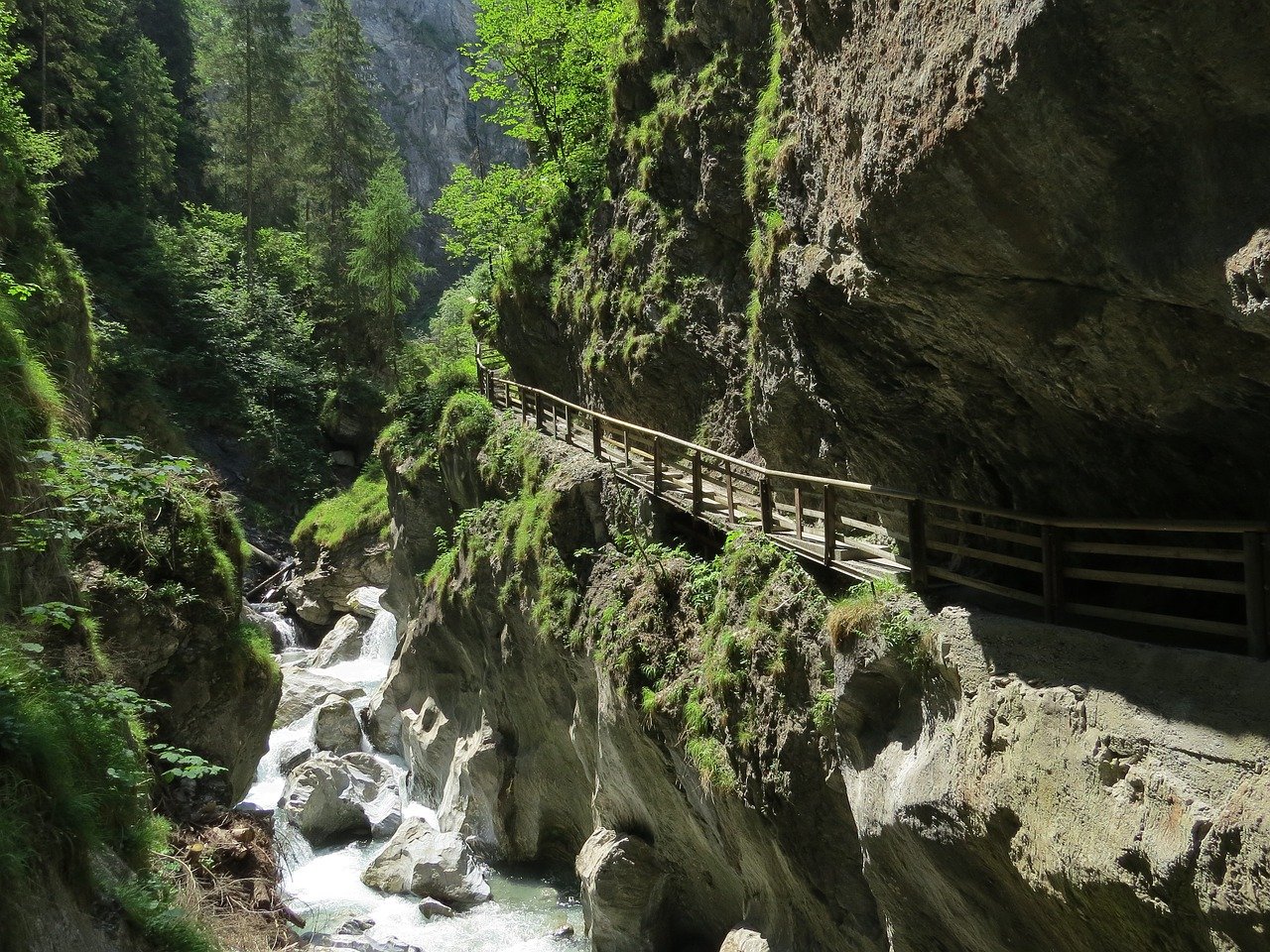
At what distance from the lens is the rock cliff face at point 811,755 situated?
4.66 m

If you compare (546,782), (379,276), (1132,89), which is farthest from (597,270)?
(379,276)

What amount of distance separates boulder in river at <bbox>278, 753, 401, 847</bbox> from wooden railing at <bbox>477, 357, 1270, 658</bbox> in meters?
9.61

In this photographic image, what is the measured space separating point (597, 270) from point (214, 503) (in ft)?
27.7

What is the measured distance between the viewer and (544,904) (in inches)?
569

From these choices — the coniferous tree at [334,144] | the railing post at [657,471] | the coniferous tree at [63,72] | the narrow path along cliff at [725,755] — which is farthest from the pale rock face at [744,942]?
the coniferous tree at [334,144]

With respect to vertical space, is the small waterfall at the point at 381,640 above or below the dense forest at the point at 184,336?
below

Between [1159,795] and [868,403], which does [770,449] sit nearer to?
[868,403]

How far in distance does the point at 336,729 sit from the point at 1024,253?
18.8 m

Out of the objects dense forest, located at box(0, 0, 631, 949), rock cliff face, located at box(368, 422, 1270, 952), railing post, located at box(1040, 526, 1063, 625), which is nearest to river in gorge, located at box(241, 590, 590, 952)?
rock cliff face, located at box(368, 422, 1270, 952)

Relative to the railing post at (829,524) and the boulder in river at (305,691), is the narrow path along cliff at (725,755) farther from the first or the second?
the railing post at (829,524)

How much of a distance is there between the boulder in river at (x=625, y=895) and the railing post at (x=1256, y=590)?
8740 millimetres

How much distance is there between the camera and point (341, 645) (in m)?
25.8

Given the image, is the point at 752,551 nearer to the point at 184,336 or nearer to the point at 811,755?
the point at 811,755

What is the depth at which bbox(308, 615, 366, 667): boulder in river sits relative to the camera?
2556cm
